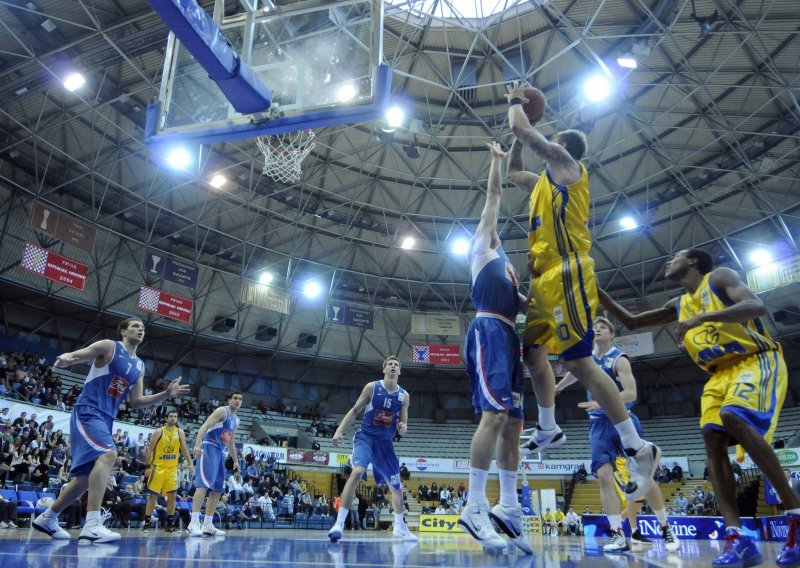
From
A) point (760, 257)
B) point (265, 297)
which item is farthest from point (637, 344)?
point (265, 297)

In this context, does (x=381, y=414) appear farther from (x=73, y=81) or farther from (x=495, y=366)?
(x=73, y=81)

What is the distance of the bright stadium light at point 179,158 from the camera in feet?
69.1

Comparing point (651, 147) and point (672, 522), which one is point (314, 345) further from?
point (672, 522)

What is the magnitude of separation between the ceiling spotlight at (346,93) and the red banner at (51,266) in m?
15.9

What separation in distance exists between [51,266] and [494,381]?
2066 cm

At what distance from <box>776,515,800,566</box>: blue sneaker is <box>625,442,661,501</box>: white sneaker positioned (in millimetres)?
829

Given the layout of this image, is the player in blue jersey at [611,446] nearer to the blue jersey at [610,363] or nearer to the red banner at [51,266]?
the blue jersey at [610,363]

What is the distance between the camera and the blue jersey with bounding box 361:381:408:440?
784cm

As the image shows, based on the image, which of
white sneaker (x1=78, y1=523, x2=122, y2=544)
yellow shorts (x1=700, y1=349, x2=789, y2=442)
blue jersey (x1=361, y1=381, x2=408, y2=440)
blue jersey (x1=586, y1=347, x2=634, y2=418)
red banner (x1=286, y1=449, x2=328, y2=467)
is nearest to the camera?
yellow shorts (x1=700, y1=349, x2=789, y2=442)

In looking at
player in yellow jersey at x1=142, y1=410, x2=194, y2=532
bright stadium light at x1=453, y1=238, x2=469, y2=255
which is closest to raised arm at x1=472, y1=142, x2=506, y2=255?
player in yellow jersey at x1=142, y1=410, x2=194, y2=532

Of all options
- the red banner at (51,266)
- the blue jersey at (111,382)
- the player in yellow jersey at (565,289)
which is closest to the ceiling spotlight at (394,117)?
the red banner at (51,266)

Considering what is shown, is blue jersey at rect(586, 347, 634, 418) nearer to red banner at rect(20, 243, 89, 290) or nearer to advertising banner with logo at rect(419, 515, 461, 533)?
advertising banner with logo at rect(419, 515, 461, 533)

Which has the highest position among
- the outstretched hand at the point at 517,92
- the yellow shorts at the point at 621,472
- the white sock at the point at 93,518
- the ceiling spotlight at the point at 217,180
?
the ceiling spotlight at the point at 217,180

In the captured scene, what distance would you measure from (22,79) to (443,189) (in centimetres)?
1624
